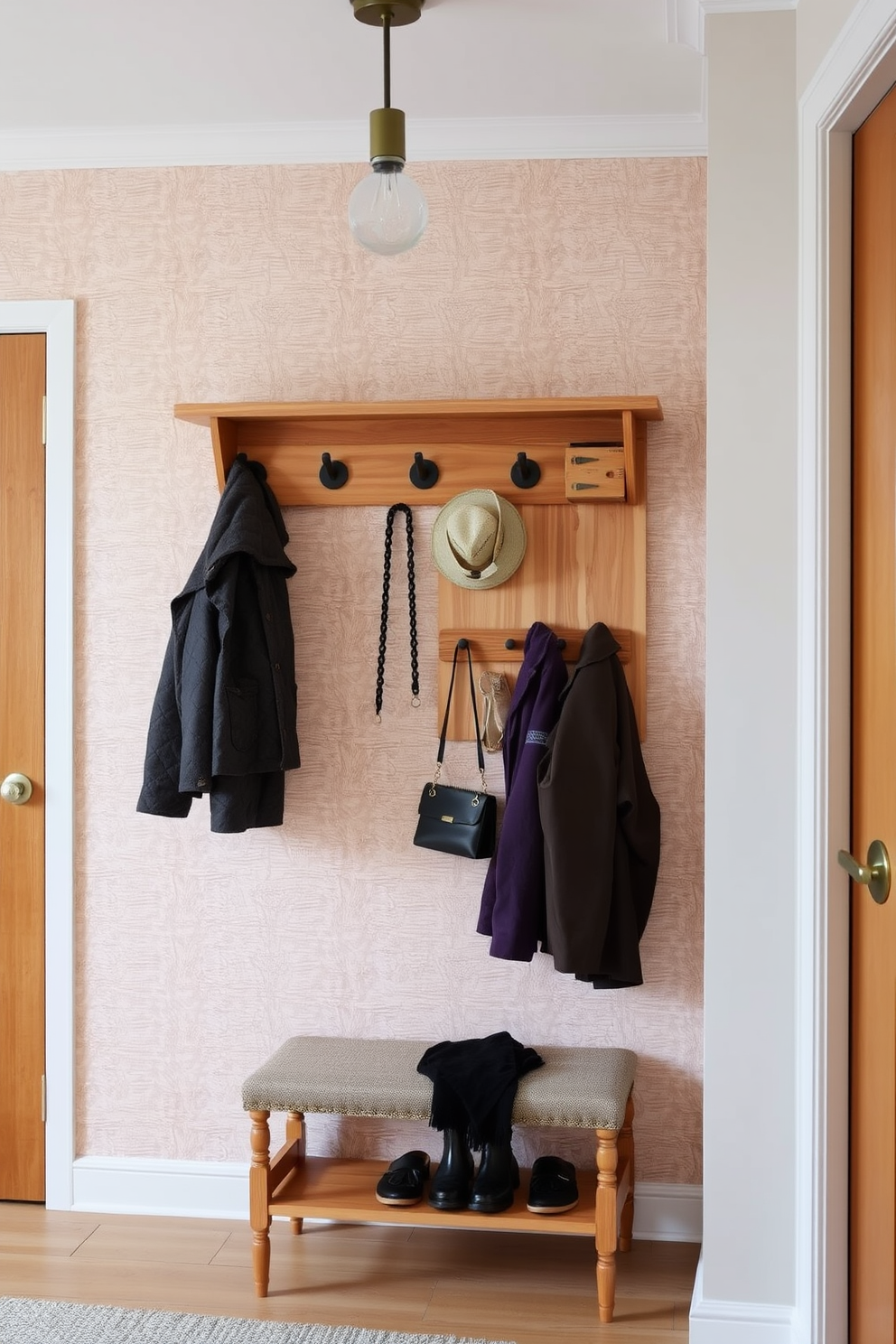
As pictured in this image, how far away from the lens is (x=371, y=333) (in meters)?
2.78

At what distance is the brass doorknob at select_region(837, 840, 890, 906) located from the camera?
5.73 feet

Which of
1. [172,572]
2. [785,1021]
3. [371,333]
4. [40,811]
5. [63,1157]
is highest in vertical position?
[371,333]

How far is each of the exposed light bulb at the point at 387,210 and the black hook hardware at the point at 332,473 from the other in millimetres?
775

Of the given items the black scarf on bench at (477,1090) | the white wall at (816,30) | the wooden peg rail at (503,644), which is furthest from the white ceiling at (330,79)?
the black scarf on bench at (477,1090)

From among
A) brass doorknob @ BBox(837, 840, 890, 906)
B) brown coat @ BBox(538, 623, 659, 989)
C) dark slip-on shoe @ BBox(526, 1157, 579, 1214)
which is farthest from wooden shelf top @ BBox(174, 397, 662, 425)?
dark slip-on shoe @ BBox(526, 1157, 579, 1214)

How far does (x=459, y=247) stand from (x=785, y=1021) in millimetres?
1821

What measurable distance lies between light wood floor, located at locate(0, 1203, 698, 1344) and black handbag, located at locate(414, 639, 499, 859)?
88cm

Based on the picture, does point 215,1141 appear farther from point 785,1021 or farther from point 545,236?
point 545,236

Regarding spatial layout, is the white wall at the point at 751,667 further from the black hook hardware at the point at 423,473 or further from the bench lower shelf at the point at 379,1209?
the black hook hardware at the point at 423,473

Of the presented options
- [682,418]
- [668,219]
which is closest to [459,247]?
[668,219]

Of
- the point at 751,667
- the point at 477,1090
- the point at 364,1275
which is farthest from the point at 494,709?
the point at 364,1275

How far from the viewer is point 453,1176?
2.49 metres

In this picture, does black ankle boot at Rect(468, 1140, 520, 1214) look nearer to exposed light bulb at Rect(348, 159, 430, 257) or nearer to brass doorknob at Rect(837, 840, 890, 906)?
brass doorknob at Rect(837, 840, 890, 906)

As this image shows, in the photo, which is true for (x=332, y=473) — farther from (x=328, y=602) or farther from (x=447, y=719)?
(x=447, y=719)
